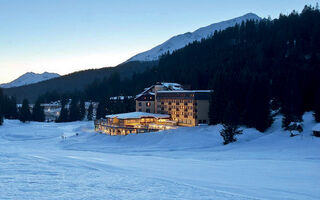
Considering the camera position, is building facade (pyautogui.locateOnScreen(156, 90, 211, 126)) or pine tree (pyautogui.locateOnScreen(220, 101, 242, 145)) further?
building facade (pyautogui.locateOnScreen(156, 90, 211, 126))

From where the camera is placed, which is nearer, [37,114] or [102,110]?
[102,110]

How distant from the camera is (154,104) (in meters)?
80.4

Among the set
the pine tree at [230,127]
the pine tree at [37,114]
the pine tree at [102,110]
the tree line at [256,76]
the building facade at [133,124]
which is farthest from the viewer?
the pine tree at [37,114]

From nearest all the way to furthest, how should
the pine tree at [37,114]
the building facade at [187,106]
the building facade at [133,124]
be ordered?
the building facade at [133,124]
the building facade at [187,106]
the pine tree at [37,114]

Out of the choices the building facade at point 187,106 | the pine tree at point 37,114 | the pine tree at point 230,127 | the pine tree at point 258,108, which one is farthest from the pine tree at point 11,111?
the pine tree at point 230,127

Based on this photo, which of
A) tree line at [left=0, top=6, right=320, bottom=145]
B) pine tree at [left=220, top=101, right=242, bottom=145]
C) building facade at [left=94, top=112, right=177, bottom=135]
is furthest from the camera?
building facade at [left=94, top=112, right=177, bottom=135]

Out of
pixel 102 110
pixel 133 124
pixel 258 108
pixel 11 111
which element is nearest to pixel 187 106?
pixel 133 124

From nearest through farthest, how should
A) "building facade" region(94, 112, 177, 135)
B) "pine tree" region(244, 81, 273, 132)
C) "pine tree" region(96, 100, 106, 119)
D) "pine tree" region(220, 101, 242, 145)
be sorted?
"pine tree" region(220, 101, 242, 145) → "pine tree" region(244, 81, 273, 132) → "building facade" region(94, 112, 177, 135) → "pine tree" region(96, 100, 106, 119)

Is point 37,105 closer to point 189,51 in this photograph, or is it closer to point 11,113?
point 11,113

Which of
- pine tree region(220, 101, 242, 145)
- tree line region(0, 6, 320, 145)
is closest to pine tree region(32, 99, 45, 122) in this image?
tree line region(0, 6, 320, 145)

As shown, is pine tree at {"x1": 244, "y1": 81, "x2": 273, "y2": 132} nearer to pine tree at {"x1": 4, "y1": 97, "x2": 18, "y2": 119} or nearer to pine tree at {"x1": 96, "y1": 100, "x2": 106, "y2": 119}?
pine tree at {"x1": 96, "y1": 100, "x2": 106, "y2": 119}

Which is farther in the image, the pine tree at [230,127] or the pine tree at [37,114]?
the pine tree at [37,114]

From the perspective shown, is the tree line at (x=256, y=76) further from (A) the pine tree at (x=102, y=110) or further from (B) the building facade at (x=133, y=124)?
(B) the building facade at (x=133, y=124)

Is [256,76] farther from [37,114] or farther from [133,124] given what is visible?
[37,114]
